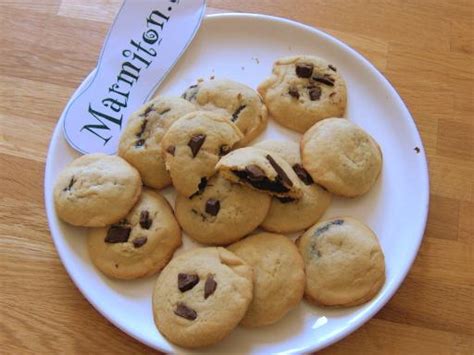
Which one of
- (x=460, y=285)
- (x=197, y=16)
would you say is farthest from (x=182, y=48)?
(x=460, y=285)

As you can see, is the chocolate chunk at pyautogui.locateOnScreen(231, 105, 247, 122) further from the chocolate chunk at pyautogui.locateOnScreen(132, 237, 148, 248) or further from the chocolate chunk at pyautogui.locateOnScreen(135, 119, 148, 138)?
the chocolate chunk at pyautogui.locateOnScreen(132, 237, 148, 248)

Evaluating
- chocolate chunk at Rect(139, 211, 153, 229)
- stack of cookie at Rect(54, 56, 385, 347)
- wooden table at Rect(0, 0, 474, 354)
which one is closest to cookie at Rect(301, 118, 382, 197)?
stack of cookie at Rect(54, 56, 385, 347)

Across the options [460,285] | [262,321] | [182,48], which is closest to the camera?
[262,321]

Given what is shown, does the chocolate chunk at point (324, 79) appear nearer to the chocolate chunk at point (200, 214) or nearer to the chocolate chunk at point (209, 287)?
the chocolate chunk at point (200, 214)

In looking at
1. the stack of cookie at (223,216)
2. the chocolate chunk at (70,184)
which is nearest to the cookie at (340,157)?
the stack of cookie at (223,216)

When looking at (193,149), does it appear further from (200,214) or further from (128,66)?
(128,66)

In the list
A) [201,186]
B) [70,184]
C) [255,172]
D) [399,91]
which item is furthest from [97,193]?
[399,91]

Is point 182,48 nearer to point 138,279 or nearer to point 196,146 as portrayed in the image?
point 196,146
